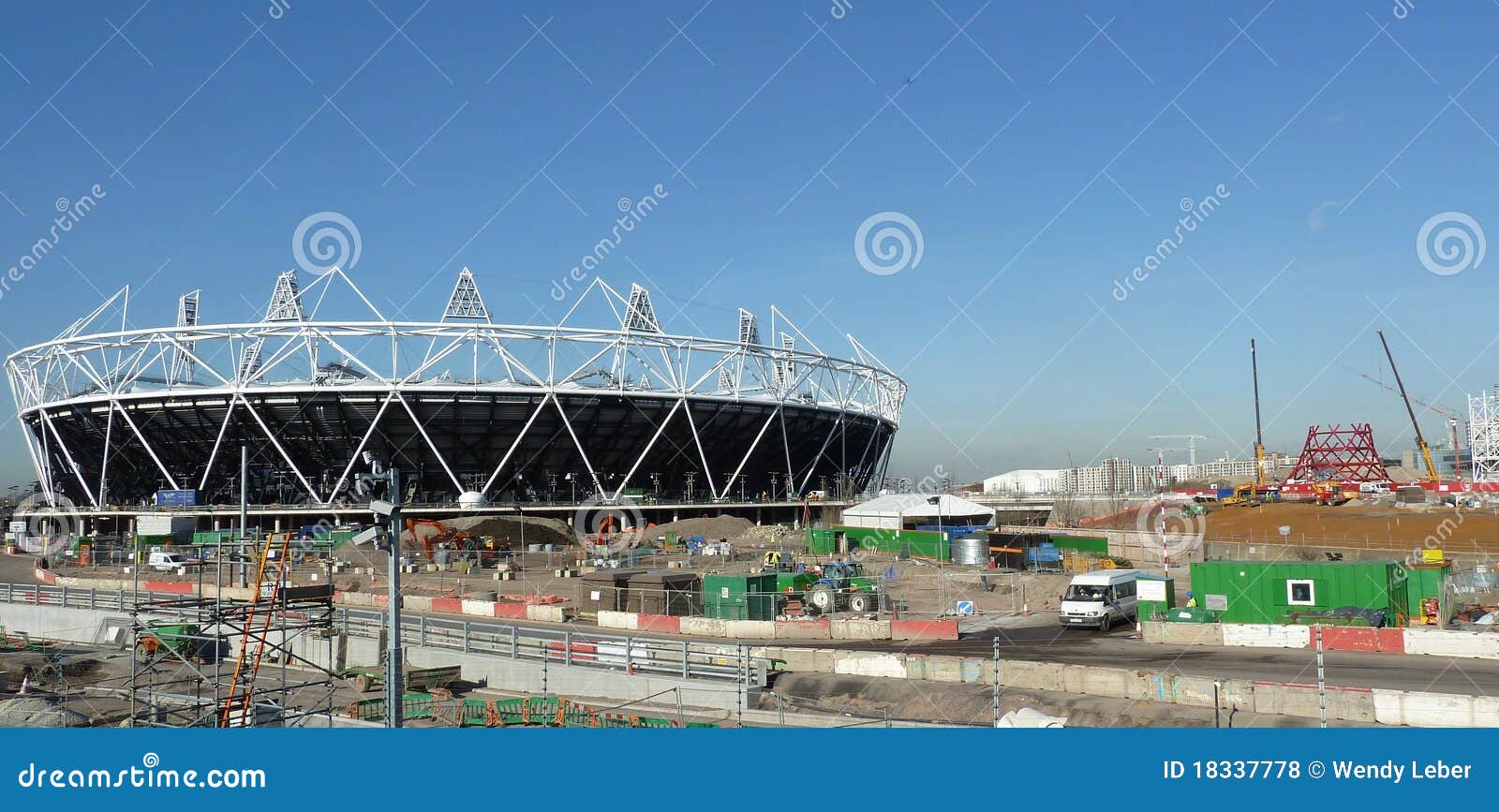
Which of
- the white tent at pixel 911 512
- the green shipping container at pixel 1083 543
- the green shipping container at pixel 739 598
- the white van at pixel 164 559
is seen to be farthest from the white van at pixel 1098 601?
the white van at pixel 164 559

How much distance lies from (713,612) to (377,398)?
137ft

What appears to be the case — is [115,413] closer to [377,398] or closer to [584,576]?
[377,398]

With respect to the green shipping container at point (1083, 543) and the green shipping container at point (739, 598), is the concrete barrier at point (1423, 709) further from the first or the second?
the green shipping container at point (1083, 543)

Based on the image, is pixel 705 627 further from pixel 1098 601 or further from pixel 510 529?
pixel 510 529

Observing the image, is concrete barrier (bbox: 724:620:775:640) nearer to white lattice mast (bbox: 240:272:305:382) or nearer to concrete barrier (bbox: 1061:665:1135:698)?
concrete barrier (bbox: 1061:665:1135:698)

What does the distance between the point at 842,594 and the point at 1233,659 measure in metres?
11.9

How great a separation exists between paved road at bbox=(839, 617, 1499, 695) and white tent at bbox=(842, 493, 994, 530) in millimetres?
27997

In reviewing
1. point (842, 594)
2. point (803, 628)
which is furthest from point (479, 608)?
point (842, 594)

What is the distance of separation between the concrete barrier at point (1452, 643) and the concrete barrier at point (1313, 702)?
704cm

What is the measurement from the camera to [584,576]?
98.2ft

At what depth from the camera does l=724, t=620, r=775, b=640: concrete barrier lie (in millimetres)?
25734

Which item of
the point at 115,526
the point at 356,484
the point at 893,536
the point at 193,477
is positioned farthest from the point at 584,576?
the point at 115,526

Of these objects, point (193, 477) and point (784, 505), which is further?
point (784, 505)

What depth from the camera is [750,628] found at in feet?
85.1
